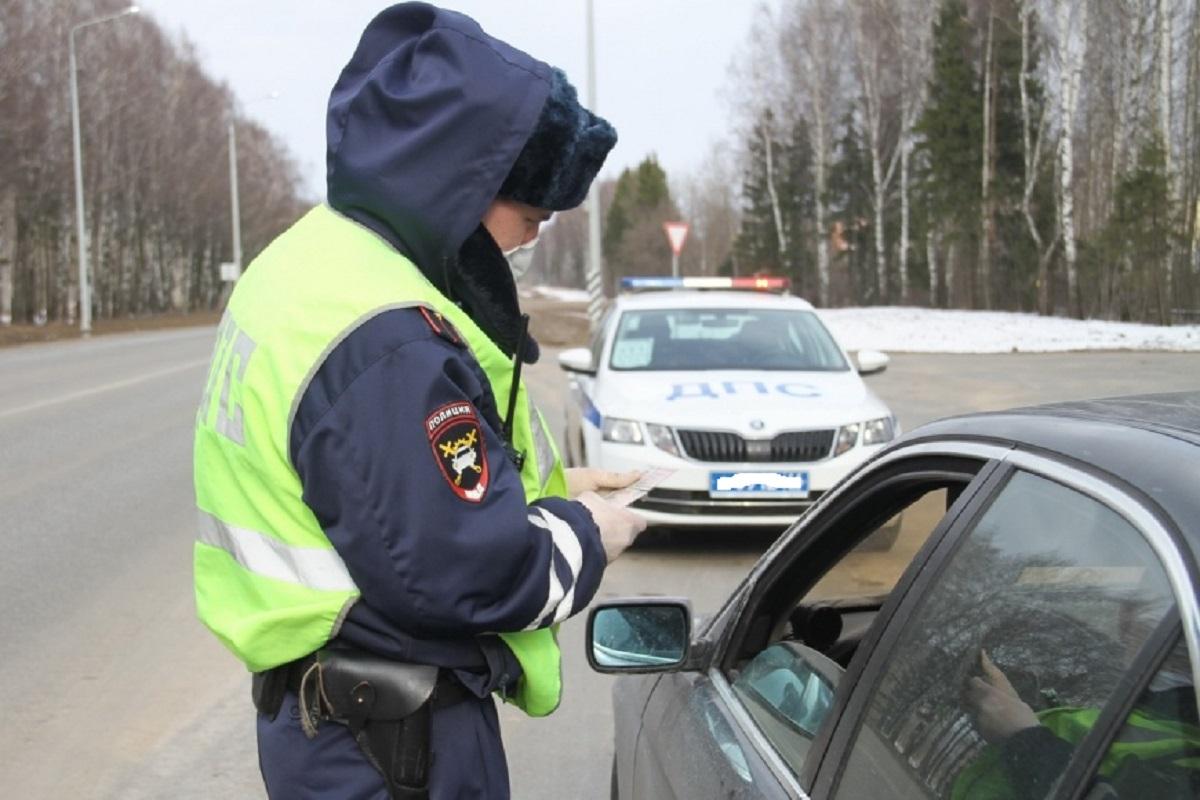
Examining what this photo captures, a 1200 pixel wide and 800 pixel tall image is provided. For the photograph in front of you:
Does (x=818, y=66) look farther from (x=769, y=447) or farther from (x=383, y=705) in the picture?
(x=383, y=705)

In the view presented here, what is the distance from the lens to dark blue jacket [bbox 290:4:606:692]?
1.79 m

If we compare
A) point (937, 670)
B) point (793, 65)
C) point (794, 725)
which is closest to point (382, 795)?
point (794, 725)

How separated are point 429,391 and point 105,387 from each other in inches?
713

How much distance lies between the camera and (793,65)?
162 ft

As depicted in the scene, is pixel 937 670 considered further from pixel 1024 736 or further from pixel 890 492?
pixel 890 492

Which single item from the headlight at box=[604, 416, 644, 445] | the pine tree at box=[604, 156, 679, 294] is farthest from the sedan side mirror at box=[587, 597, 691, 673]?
the pine tree at box=[604, 156, 679, 294]

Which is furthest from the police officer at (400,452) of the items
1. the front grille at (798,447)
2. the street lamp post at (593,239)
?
the street lamp post at (593,239)

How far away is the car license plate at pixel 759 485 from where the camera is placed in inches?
284

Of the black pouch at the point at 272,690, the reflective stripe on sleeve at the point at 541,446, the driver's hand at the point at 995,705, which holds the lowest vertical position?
the black pouch at the point at 272,690

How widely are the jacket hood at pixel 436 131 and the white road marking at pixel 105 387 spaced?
13.7 meters

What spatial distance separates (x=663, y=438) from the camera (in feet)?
24.4

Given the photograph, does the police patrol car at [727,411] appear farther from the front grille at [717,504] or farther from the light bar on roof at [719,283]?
the light bar on roof at [719,283]

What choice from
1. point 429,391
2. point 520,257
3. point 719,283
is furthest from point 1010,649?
point 719,283

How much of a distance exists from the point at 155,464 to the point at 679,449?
5.71 metres
